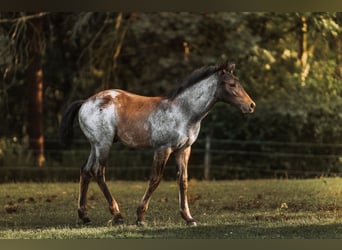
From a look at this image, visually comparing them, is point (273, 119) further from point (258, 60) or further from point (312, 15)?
point (312, 15)

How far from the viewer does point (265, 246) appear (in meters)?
7.40

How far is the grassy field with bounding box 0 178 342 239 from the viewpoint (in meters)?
8.01

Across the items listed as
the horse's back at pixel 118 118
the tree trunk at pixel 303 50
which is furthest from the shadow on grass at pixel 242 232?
the tree trunk at pixel 303 50

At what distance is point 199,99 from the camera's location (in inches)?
326

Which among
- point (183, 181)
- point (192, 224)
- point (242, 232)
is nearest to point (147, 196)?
point (183, 181)

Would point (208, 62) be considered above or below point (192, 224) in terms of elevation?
above

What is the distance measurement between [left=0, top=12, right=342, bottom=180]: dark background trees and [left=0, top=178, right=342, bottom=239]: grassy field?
1713 mm

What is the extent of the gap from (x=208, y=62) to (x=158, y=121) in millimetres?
5977

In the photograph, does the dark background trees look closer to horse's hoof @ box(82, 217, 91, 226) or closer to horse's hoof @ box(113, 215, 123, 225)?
horse's hoof @ box(82, 217, 91, 226)

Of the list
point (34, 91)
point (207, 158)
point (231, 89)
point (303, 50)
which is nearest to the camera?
point (231, 89)

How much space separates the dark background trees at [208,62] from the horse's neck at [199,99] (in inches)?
222

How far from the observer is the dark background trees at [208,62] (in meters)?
14.2

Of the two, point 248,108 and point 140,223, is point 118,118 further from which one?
point 248,108

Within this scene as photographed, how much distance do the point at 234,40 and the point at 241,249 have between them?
7.21 meters
